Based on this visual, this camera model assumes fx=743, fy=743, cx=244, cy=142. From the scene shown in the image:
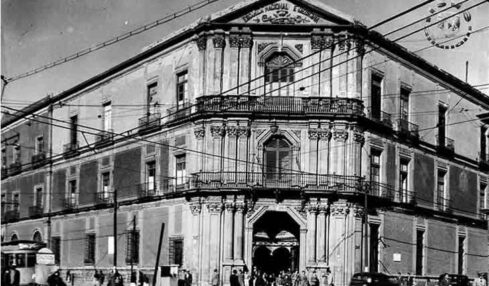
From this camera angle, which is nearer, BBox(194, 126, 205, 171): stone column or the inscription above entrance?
the inscription above entrance

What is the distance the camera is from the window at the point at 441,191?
42.3 metres

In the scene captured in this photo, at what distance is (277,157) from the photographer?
35062mm

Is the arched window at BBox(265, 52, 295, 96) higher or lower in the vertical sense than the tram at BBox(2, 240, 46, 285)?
higher

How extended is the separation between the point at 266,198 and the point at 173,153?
602cm

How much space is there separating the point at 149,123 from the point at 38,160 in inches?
550

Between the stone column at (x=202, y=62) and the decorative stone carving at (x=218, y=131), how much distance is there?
1940 millimetres

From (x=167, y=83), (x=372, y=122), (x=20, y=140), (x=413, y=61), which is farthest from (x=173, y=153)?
(x=20, y=140)

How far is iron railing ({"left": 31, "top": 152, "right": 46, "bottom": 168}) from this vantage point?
49656 mm

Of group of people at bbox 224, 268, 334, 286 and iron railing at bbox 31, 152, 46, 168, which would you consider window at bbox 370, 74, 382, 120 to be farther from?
iron railing at bbox 31, 152, 46, 168

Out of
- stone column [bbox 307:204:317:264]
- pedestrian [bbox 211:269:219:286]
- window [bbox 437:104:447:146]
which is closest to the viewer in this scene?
pedestrian [bbox 211:269:219:286]

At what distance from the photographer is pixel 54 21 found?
1794cm

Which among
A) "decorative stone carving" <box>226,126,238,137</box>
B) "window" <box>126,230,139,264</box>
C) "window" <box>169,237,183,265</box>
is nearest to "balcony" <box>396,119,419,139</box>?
"decorative stone carving" <box>226,126,238,137</box>

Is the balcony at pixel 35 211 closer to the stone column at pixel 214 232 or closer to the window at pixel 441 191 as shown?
the stone column at pixel 214 232

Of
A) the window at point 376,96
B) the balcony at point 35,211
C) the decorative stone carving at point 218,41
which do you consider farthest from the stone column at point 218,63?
the balcony at point 35,211
